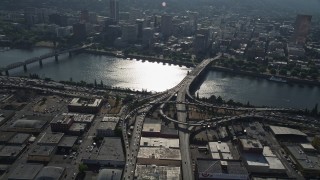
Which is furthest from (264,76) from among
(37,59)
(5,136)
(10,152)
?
(10,152)

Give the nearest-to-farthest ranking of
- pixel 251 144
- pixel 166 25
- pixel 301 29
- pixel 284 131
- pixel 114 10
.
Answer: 1. pixel 251 144
2. pixel 284 131
3. pixel 301 29
4. pixel 166 25
5. pixel 114 10

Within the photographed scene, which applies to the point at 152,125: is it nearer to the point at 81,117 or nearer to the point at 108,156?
the point at 108,156

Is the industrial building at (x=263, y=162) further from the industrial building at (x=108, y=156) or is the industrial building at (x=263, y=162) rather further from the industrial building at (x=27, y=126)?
the industrial building at (x=27, y=126)

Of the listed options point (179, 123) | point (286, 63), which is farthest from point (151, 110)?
point (286, 63)

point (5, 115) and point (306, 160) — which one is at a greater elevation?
point (5, 115)

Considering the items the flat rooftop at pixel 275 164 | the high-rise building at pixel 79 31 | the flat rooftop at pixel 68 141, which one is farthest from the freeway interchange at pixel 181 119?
the high-rise building at pixel 79 31

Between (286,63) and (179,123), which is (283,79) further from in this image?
(179,123)

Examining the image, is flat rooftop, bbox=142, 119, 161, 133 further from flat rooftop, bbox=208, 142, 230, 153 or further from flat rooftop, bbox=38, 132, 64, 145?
flat rooftop, bbox=38, 132, 64, 145
